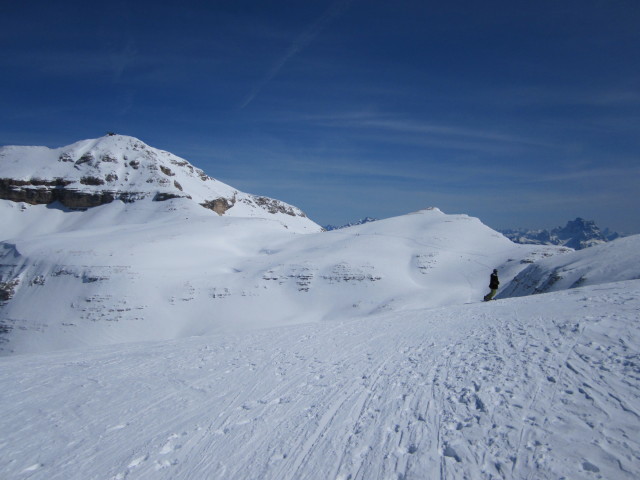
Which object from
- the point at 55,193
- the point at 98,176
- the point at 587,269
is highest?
the point at 98,176

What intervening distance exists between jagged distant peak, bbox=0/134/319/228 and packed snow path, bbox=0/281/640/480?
106 meters

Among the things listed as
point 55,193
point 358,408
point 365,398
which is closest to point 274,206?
point 55,193

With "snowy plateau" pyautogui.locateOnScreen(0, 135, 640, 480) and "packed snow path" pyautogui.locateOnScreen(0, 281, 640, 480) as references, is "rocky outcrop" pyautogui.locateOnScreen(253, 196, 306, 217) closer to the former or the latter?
"snowy plateau" pyautogui.locateOnScreen(0, 135, 640, 480)

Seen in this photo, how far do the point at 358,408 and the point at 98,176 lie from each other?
134m

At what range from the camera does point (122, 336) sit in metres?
43.4

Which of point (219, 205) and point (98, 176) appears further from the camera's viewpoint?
point (219, 205)

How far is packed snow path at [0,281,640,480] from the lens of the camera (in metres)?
5.04

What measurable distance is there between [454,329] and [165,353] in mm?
10232

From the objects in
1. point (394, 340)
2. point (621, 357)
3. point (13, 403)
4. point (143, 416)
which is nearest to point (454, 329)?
point (394, 340)

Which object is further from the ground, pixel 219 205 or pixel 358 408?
pixel 219 205

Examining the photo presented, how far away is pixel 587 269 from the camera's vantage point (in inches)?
945

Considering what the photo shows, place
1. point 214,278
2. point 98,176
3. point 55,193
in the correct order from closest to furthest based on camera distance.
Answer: point 214,278
point 55,193
point 98,176

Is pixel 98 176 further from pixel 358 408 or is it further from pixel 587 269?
pixel 358 408

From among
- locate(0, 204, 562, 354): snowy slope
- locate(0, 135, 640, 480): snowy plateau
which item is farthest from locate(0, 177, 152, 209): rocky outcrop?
locate(0, 135, 640, 480): snowy plateau
